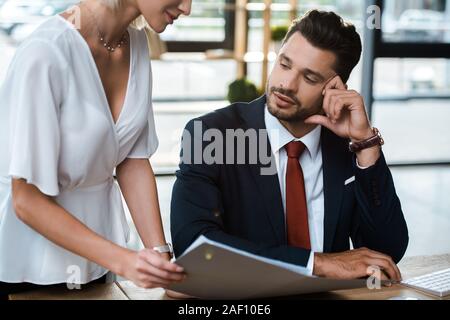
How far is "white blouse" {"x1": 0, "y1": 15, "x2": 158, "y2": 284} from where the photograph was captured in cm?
137

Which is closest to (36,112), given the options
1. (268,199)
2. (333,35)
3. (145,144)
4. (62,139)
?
(62,139)

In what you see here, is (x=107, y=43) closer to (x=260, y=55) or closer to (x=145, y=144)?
(x=145, y=144)

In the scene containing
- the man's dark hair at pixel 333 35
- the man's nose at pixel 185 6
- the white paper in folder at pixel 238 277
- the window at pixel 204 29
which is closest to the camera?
the white paper in folder at pixel 238 277

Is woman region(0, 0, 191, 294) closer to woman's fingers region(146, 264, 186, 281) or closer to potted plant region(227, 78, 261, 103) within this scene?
woman's fingers region(146, 264, 186, 281)

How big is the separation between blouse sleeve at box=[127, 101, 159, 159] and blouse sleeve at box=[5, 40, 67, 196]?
1.07 ft

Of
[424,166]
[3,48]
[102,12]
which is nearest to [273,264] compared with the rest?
[102,12]

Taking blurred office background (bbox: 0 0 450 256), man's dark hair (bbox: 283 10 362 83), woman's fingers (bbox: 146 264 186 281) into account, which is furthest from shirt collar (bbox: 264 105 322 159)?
blurred office background (bbox: 0 0 450 256)

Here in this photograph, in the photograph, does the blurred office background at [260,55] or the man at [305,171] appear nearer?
the man at [305,171]

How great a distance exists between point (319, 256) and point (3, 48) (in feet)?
14.4

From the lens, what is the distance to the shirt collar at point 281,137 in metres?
2.00

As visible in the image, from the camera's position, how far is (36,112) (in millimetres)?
1368

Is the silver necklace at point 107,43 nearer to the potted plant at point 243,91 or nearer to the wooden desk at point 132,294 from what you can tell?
the wooden desk at point 132,294

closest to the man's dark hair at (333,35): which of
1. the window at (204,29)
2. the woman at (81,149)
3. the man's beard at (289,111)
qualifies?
the man's beard at (289,111)

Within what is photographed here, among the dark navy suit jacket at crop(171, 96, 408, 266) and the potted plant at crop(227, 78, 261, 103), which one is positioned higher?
the dark navy suit jacket at crop(171, 96, 408, 266)
